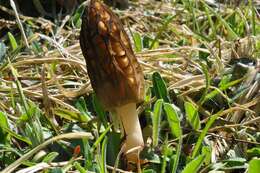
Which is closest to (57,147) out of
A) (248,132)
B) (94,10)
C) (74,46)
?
(94,10)

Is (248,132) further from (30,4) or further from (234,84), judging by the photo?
(30,4)

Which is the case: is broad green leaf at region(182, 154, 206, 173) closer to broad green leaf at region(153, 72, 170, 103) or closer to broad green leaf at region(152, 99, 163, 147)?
broad green leaf at region(152, 99, 163, 147)

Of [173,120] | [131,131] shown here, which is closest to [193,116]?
[173,120]

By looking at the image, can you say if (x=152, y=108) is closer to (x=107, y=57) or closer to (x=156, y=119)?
(x=156, y=119)

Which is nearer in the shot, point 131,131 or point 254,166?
point 254,166

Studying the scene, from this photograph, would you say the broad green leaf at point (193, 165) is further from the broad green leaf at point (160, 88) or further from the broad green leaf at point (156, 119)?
the broad green leaf at point (160, 88)

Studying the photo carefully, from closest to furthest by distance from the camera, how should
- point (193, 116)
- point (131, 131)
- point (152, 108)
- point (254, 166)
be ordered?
point (254, 166) < point (131, 131) < point (193, 116) < point (152, 108)

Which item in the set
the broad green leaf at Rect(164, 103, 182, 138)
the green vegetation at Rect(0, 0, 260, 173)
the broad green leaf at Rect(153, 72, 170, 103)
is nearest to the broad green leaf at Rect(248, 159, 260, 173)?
the green vegetation at Rect(0, 0, 260, 173)

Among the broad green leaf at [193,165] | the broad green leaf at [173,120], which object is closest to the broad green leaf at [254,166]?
the broad green leaf at [193,165]
